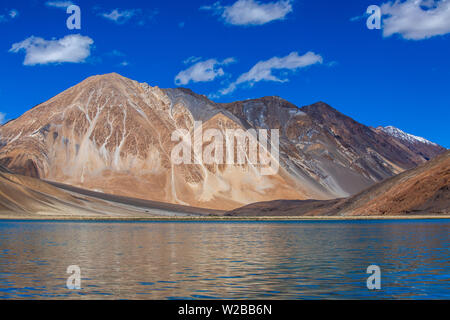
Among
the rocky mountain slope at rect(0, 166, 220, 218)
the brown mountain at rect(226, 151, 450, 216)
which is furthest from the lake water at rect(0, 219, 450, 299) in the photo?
the rocky mountain slope at rect(0, 166, 220, 218)

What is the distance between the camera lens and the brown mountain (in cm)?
11231

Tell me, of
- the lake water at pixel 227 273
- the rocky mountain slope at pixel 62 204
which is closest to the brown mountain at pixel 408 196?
the rocky mountain slope at pixel 62 204

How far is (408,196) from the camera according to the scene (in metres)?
117

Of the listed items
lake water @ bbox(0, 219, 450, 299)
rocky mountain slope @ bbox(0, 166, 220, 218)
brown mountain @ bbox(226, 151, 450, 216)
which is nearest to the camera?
lake water @ bbox(0, 219, 450, 299)

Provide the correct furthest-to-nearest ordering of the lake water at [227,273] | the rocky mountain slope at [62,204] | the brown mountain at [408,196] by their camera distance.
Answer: the rocky mountain slope at [62,204], the brown mountain at [408,196], the lake water at [227,273]

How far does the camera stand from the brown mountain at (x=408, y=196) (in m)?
112

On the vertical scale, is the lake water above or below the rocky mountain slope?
below

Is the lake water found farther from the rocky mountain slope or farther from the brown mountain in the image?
the rocky mountain slope

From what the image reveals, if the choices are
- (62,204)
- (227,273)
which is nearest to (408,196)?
(62,204)

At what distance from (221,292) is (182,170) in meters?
179

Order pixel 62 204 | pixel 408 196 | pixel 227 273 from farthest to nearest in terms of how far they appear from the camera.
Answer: pixel 62 204
pixel 408 196
pixel 227 273

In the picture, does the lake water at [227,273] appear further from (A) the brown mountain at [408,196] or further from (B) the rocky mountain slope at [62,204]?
(B) the rocky mountain slope at [62,204]

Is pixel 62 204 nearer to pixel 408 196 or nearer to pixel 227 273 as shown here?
pixel 408 196
